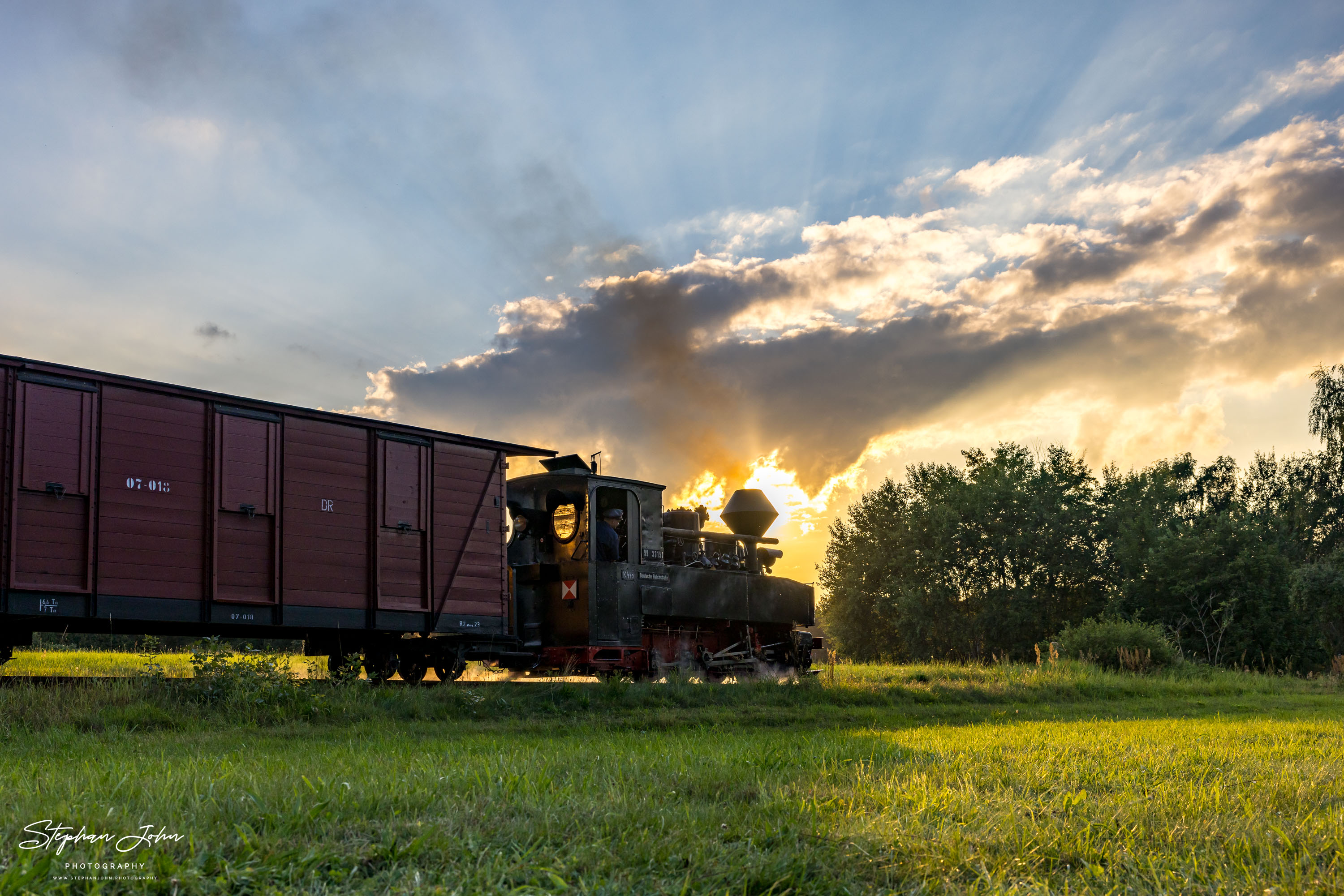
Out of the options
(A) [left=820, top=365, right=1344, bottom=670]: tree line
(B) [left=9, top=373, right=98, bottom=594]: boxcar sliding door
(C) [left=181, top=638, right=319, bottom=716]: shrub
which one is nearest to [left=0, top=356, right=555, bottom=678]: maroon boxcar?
(B) [left=9, top=373, right=98, bottom=594]: boxcar sliding door

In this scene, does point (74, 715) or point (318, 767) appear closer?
point (318, 767)

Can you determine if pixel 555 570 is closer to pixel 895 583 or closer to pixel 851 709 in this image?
pixel 851 709

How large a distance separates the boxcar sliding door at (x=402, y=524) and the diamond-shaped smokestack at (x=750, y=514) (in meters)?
7.79

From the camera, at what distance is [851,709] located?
1441 centimetres

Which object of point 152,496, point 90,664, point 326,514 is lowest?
point 90,664

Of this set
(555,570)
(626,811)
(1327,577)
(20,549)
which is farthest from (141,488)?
(1327,577)

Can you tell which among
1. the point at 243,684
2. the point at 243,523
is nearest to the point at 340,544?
the point at 243,523

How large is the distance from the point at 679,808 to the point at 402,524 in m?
10.2

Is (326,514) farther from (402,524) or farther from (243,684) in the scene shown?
(243,684)

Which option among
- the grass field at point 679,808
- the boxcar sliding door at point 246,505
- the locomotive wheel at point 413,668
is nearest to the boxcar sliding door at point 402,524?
the boxcar sliding door at point 246,505

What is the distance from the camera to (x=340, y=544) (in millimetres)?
13602

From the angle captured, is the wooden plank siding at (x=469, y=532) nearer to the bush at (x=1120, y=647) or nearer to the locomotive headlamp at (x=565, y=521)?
the locomotive headlamp at (x=565, y=521)

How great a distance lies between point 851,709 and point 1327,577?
2640 centimetres

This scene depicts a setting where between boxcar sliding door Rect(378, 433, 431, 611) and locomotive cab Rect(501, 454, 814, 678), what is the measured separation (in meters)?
2.13
